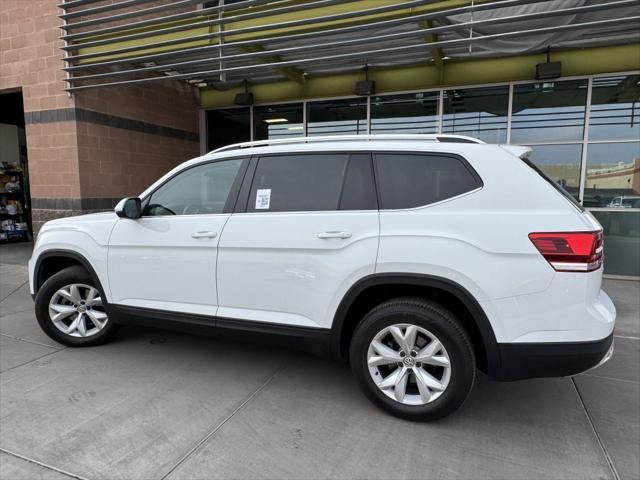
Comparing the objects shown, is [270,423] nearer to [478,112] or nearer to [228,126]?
[478,112]

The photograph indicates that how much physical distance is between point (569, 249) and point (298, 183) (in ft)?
6.08

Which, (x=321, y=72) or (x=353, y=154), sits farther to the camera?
(x=321, y=72)

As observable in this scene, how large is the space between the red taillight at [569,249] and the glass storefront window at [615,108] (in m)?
5.92

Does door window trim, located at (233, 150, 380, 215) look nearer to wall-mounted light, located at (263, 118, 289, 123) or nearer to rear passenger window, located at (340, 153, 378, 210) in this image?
rear passenger window, located at (340, 153, 378, 210)

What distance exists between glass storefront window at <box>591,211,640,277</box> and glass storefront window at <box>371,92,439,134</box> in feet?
11.1

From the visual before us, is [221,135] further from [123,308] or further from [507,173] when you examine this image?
[507,173]

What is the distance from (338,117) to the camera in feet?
28.4

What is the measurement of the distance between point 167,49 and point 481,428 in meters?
7.48

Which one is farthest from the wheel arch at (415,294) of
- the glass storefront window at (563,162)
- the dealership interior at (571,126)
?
the dealership interior at (571,126)

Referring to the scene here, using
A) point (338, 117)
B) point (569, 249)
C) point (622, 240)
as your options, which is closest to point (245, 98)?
point (338, 117)

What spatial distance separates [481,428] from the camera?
109 inches

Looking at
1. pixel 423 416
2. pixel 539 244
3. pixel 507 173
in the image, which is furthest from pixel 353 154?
pixel 423 416

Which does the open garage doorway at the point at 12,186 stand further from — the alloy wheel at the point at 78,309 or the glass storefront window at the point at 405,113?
the glass storefront window at the point at 405,113

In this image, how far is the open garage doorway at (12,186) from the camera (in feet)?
36.2
